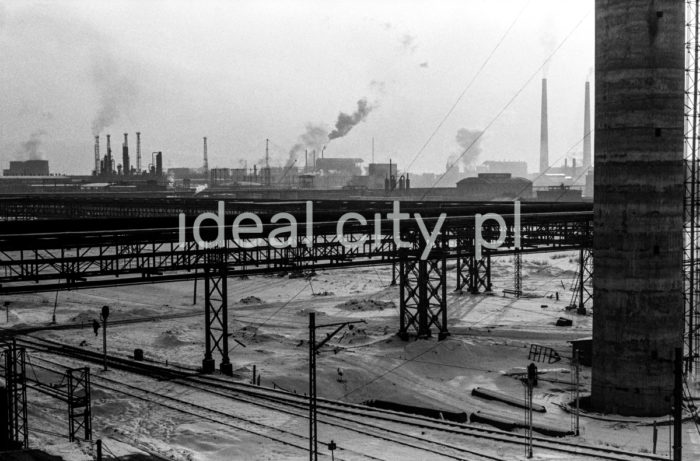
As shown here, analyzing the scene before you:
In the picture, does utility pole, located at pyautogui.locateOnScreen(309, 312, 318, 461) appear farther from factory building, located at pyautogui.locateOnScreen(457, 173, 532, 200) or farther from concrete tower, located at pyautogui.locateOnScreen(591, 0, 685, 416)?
factory building, located at pyautogui.locateOnScreen(457, 173, 532, 200)

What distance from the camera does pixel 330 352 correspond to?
120 ft

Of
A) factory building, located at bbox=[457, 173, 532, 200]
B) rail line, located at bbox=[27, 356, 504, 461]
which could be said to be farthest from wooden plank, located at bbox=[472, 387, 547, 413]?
factory building, located at bbox=[457, 173, 532, 200]

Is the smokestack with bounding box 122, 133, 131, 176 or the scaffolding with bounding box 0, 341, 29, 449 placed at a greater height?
the smokestack with bounding box 122, 133, 131, 176

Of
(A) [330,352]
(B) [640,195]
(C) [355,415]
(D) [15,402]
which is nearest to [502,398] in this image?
(C) [355,415]

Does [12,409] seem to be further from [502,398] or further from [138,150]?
[138,150]

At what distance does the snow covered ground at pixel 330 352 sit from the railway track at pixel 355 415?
3.52 feet

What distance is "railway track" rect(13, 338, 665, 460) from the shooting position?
2298 centimetres

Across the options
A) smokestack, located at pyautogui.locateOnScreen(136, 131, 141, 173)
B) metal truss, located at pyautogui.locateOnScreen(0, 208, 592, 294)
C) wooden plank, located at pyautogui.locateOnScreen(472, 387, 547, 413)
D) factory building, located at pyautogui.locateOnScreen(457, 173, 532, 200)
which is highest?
smokestack, located at pyautogui.locateOnScreen(136, 131, 141, 173)

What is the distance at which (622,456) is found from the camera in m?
22.2

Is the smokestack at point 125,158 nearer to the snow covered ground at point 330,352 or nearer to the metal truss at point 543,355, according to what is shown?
the snow covered ground at point 330,352

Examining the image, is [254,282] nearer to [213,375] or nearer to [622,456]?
[213,375]

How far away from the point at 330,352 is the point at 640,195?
15.8 m

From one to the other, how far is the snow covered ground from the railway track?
3.52ft

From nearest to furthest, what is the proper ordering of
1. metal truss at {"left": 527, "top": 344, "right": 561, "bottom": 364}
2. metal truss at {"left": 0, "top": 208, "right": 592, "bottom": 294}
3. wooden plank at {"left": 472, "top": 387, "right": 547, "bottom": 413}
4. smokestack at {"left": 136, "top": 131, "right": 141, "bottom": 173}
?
wooden plank at {"left": 472, "top": 387, "right": 547, "bottom": 413} → metal truss at {"left": 0, "top": 208, "right": 592, "bottom": 294} → metal truss at {"left": 527, "top": 344, "right": 561, "bottom": 364} → smokestack at {"left": 136, "top": 131, "right": 141, "bottom": 173}
